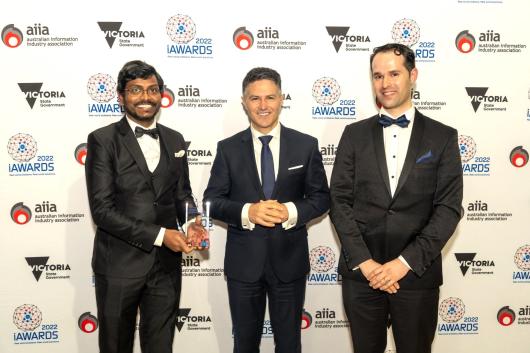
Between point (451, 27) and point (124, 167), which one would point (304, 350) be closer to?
point (124, 167)

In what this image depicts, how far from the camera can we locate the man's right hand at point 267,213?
3.04 metres

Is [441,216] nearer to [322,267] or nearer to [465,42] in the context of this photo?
[322,267]

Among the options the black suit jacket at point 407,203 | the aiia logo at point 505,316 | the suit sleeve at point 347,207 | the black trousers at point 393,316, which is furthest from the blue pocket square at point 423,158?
the aiia logo at point 505,316

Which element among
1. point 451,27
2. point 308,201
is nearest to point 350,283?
point 308,201

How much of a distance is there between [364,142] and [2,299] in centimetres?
325

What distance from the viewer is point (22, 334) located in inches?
162

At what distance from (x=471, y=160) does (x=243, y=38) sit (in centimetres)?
220

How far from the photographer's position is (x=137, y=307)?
10.4ft

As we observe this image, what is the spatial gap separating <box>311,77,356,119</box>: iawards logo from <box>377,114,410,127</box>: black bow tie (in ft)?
3.44

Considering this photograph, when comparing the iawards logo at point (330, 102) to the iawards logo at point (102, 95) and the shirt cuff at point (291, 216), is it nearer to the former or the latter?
the shirt cuff at point (291, 216)

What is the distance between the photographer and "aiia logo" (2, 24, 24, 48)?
3.81 meters

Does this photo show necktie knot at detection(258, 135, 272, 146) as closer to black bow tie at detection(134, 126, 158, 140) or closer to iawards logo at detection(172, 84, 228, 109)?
black bow tie at detection(134, 126, 158, 140)

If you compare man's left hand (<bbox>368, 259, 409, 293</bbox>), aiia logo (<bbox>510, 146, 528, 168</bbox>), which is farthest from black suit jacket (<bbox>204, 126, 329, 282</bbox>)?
aiia logo (<bbox>510, 146, 528, 168</bbox>)

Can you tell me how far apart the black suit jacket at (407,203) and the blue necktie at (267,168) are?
0.48 metres
